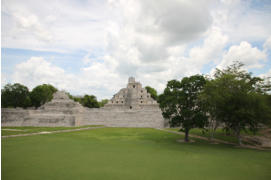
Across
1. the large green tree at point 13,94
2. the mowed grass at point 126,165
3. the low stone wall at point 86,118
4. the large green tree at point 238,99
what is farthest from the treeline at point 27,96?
the large green tree at point 238,99

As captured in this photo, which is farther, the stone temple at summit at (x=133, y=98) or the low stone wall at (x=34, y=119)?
the stone temple at summit at (x=133, y=98)

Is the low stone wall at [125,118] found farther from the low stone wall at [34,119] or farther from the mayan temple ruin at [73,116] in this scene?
the low stone wall at [34,119]

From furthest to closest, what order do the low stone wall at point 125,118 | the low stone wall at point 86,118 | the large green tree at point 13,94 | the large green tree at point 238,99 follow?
the large green tree at point 13,94 < the low stone wall at point 125,118 < the low stone wall at point 86,118 < the large green tree at point 238,99

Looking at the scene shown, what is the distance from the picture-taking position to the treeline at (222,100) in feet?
59.4

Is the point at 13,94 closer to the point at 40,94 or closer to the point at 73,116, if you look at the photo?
the point at 40,94

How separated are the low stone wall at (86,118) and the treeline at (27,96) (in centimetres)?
1297

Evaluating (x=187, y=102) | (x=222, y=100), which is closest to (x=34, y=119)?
(x=187, y=102)

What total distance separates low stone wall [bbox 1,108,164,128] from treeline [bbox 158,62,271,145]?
19.2 m

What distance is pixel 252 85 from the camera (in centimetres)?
2028

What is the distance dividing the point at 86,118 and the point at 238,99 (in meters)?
35.4

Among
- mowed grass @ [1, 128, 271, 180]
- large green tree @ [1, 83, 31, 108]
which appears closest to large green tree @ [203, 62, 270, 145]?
mowed grass @ [1, 128, 271, 180]

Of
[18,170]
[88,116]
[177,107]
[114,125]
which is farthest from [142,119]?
[18,170]

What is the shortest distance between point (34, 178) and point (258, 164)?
13313 millimetres

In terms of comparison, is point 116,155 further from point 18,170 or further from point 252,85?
point 252,85
